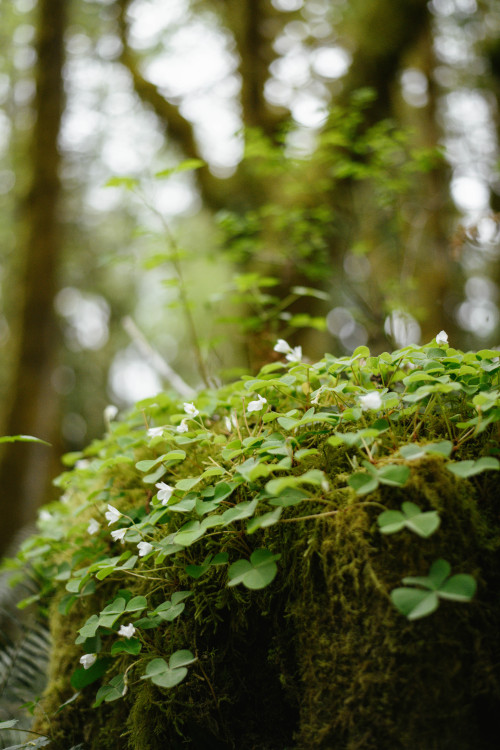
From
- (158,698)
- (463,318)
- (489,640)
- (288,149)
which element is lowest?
(463,318)

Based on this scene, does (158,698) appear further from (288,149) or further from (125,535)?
(288,149)

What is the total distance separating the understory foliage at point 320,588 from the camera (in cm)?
96

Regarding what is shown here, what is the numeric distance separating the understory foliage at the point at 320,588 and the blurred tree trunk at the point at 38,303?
10.4 ft

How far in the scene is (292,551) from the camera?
119 cm

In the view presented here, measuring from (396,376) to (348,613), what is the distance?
69 centimetres

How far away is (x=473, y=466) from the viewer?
1044 millimetres

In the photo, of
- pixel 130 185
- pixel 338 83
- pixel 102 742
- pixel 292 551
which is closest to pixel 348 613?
pixel 292 551

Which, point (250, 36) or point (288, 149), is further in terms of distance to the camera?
point (250, 36)

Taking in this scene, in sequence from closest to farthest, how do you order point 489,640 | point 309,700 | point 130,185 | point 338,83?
point 489,640, point 309,700, point 130,185, point 338,83

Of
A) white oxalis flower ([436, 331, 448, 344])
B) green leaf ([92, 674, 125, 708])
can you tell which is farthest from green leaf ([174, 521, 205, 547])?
white oxalis flower ([436, 331, 448, 344])

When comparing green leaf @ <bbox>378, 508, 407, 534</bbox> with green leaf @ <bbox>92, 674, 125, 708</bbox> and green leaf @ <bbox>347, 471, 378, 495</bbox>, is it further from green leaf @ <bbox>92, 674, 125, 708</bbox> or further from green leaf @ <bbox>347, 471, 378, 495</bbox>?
green leaf @ <bbox>92, 674, 125, 708</bbox>

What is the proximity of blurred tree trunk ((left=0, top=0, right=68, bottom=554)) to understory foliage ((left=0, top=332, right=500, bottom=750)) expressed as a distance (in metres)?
3.18

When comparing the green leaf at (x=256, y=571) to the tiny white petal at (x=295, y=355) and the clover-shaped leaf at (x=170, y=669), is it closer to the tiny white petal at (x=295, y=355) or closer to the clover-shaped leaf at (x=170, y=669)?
the clover-shaped leaf at (x=170, y=669)

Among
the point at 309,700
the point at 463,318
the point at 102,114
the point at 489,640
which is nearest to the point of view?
the point at 489,640
